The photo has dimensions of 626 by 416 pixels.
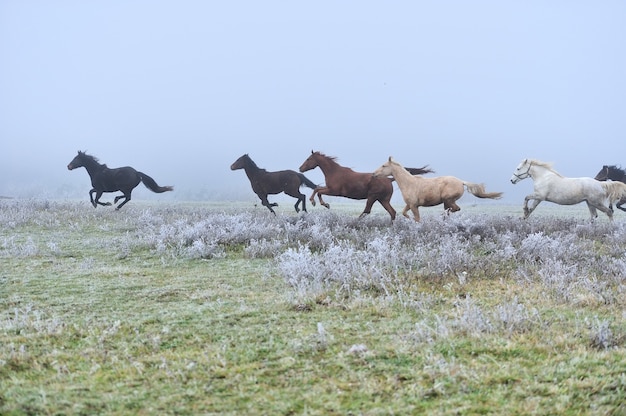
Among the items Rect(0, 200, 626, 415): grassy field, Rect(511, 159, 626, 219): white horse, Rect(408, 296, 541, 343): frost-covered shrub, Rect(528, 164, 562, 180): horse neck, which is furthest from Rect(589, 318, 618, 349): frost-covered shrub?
Rect(528, 164, 562, 180): horse neck

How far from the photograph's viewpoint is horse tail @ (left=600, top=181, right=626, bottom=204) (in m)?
13.7

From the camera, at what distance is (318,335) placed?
13.7 feet

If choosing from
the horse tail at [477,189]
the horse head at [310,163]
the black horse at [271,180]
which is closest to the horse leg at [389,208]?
the horse tail at [477,189]

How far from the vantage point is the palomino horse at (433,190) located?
1266cm

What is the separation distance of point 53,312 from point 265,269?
302 cm

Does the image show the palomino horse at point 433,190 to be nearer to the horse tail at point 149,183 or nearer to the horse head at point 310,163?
the horse head at point 310,163

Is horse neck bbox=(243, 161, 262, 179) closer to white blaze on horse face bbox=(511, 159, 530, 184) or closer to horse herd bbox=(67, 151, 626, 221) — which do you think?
horse herd bbox=(67, 151, 626, 221)

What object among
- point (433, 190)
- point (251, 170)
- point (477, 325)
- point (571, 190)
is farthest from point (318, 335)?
point (251, 170)

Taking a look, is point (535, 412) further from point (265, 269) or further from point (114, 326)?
point (265, 269)

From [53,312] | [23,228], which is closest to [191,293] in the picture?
[53,312]

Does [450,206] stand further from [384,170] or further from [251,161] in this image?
[251,161]

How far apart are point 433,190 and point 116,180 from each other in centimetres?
1172

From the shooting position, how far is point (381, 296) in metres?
5.45

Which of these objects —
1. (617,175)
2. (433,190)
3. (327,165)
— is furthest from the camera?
(617,175)
